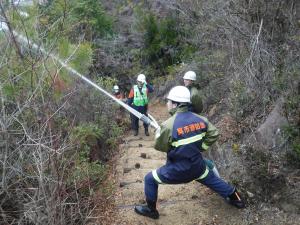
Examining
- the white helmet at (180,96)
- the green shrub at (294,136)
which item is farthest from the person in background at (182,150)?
the green shrub at (294,136)

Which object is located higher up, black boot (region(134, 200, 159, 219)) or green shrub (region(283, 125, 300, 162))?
green shrub (region(283, 125, 300, 162))

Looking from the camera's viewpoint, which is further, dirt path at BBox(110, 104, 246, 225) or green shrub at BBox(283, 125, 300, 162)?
dirt path at BBox(110, 104, 246, 225)

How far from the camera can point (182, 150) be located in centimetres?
537

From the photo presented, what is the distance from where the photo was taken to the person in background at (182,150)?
17.7 ft

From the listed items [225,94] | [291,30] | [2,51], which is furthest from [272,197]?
[225,94]

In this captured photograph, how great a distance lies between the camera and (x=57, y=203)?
4926 millimetres

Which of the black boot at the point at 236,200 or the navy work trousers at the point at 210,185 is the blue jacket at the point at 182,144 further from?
the black boot at the point at 236,200

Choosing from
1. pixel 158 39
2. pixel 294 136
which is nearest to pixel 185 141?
pixel 294 136

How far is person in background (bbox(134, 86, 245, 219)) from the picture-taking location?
5.39 metres

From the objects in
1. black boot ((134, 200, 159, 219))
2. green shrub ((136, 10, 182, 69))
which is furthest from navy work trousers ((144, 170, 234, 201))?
green shrub ((136, 10, 182, 69))

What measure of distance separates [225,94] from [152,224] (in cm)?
526

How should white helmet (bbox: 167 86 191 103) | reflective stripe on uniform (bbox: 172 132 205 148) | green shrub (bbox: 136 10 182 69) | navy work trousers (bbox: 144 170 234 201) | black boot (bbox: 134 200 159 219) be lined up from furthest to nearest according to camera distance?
green shrub (bbox: 136 10 182 69), black boot (bbox: 134 200 159 219), navy work trousers (bbox: 144 170 234 201), white helmet (bbox: 167 86 191 103), reflective stripe on uniform (bbox: 172 132 205 148)

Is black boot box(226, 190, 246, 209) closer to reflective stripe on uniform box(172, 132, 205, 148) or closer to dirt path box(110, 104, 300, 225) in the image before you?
dirt path box(110, 104, 300, 225)

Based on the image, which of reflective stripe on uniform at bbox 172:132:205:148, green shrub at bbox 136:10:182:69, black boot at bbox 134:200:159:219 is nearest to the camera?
reflective stripe on uniform at bbox 172:132:205:148
